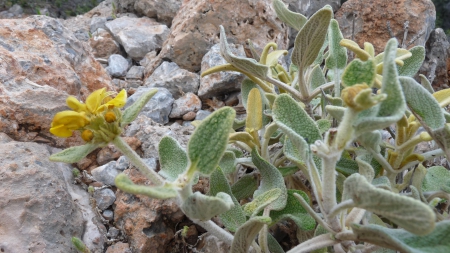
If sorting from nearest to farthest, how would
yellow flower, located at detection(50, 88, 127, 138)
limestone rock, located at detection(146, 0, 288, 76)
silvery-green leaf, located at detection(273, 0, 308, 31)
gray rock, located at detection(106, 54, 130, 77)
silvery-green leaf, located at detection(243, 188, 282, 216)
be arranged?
yellow flower, located at detection(50, 88, 127, 138), silvery-green leaf, located at detection(243, 188, 282, 216), silvery-green leaf, located at detection(273, 0, 308, 31), limestone rock, located at detection(146, 0, 288, 76), gray rock, located at detection(106, 54, 130, 77)

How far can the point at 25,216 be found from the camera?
1288 mm

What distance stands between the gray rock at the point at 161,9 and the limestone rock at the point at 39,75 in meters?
1.56

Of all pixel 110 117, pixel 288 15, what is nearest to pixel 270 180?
pixel 110 117

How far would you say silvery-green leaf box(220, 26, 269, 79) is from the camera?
1443 millimetres

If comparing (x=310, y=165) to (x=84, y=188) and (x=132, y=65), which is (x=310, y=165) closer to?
(x=84, y=188)

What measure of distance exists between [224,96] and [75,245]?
1.44 meters

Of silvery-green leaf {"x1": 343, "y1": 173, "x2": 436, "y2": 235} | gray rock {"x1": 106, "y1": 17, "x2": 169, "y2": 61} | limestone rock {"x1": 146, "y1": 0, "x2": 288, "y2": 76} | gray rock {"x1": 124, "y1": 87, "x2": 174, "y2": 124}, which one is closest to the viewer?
silvery-green leaf {"x1": 343, "y1": 173, "x2": 436, "y2": 235}

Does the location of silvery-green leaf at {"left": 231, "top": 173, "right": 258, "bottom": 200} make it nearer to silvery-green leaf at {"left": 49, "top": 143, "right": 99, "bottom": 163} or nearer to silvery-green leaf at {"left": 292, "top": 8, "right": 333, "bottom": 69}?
silvery-green leaf at {"left": 292, "top": 8, "right": 333, "bottom": 69}

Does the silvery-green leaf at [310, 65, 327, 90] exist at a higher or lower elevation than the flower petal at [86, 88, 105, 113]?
lower

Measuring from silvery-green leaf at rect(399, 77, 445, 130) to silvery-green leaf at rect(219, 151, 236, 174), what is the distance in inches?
25.3

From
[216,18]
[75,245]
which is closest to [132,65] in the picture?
[216,18]

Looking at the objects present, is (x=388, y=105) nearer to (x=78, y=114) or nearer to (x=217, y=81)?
(x=78, y=114)

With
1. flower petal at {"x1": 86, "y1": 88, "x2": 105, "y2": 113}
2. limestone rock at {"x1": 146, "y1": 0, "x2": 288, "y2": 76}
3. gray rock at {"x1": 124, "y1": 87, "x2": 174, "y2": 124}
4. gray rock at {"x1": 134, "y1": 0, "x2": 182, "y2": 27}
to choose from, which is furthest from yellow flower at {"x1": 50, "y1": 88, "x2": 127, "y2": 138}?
gray rock at {"x1": 134, "y1": 0, "x2": 182, "y2": 27}

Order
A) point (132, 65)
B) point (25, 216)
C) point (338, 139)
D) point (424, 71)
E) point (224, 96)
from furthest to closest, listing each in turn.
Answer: point (132, 65)
point (424, 71)
point (224, 96)
point (25, 216)
point (338, 139)
